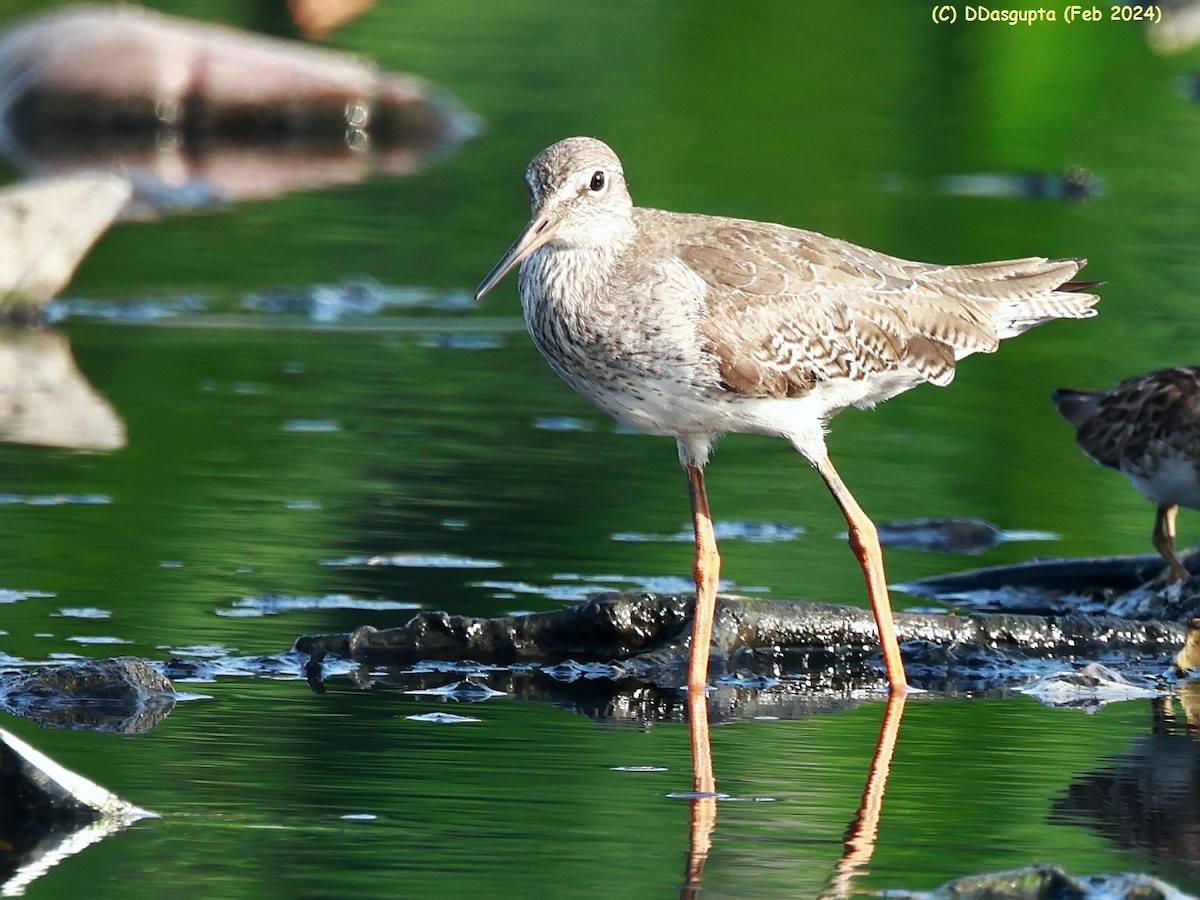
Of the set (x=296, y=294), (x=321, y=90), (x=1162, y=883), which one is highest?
(x=321, y=90)

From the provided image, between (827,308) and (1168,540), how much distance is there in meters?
2.09

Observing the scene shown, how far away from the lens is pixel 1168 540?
986 cm

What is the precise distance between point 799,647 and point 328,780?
243cm

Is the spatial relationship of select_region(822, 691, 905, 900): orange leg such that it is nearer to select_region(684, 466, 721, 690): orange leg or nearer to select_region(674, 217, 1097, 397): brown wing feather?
select_region(684, 466, 721, 690): orange leg

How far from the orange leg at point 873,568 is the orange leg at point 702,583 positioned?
1.51ft

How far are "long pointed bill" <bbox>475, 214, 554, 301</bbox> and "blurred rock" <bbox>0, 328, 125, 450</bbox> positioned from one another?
3521 mm

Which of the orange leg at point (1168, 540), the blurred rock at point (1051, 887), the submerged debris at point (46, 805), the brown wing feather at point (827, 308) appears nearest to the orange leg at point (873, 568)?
the brown wing feather at point (827, 308)

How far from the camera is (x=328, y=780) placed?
260 inches

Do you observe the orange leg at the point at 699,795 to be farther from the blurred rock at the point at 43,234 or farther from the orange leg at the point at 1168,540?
the blurred rock at the point at 43,234

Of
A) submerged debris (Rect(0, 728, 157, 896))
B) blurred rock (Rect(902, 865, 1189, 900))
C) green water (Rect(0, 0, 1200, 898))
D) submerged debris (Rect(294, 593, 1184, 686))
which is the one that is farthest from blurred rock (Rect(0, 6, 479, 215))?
blurred rock (Rect(902, 865, 1189, 900))

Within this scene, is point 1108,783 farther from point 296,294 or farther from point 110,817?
point 296,294

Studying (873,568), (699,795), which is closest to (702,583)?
(873,568)

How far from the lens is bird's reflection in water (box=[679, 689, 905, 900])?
5.92 m

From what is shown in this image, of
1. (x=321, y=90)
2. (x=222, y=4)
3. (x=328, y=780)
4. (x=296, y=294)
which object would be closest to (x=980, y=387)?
(x=296, y=294)
